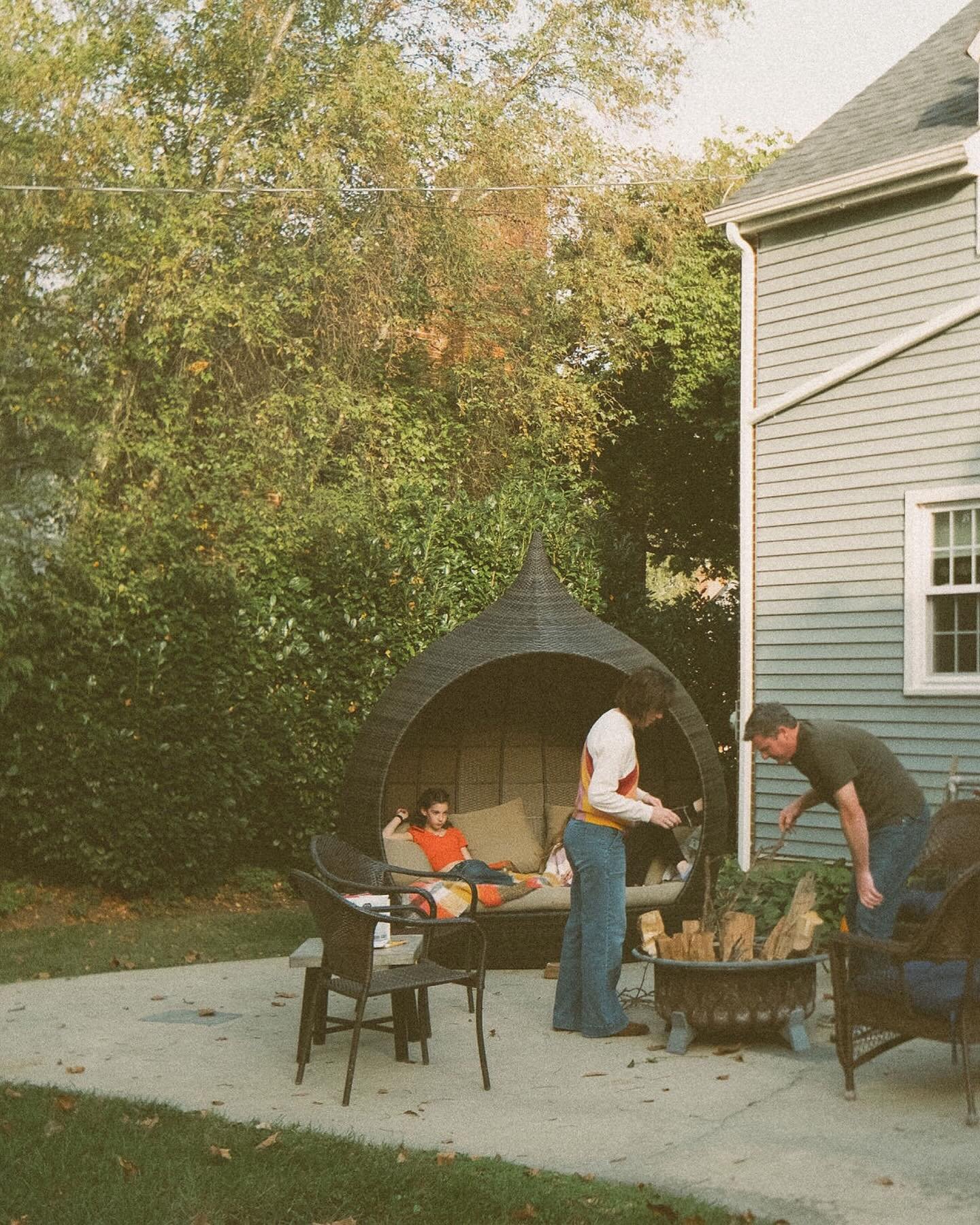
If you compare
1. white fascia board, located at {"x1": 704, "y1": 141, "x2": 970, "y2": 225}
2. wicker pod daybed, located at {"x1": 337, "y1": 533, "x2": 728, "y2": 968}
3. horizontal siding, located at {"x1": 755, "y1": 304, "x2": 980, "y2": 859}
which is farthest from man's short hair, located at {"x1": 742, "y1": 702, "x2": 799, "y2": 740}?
white fascia board, located at {"x1": 704, "y1": 141, "x2": 970, "y2": 225}

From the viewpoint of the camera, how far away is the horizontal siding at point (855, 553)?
39.5ft

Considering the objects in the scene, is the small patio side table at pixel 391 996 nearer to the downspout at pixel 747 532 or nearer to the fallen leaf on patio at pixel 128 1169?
the fallen leaf on patio at pixel 128 1169

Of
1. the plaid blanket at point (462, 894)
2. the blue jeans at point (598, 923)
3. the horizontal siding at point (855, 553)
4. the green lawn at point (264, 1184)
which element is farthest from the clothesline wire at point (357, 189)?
the green lawn at point (264, 1184)

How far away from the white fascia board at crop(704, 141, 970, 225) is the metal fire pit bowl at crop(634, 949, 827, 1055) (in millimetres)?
7454

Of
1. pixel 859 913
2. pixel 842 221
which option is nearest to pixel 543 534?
pixel 842 221

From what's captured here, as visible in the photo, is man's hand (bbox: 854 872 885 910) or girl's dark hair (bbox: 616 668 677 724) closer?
man's hand (bbox: 854 872 885 910)

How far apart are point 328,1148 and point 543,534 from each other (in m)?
10.4

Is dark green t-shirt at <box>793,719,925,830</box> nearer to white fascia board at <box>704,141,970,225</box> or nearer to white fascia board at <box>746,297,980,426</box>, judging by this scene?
white fascia board at <box>746,297,980,426</box>

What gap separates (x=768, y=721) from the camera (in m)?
6.59

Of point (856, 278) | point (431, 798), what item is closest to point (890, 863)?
point (431, 798)

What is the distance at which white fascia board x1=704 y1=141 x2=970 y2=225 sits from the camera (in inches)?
477

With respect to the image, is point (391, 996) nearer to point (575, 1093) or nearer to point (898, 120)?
point (575, 1093)

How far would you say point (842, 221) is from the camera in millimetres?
13195

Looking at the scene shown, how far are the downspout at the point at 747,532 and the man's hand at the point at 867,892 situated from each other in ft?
21.8
